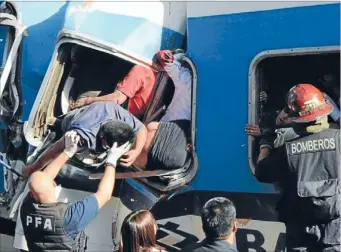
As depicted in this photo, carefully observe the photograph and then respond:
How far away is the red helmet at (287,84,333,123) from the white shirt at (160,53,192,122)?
61 cm

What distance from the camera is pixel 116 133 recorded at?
3.91m

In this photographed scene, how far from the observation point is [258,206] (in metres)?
3.79

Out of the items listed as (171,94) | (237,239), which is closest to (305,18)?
(171,94)

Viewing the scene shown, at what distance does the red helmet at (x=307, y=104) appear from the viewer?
3.60 metres

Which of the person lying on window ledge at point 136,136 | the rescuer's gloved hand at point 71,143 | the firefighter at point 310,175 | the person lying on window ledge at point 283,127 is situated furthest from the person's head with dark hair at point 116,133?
the firefighter at point 310,175

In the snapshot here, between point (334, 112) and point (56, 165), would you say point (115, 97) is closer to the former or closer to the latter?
point (56, 165)

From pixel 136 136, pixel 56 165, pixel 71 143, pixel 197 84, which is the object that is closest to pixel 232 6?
pixel 197 84

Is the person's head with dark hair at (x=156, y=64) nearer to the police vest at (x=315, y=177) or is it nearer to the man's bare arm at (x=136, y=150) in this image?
the man's bare arm at (x=136, y=150)

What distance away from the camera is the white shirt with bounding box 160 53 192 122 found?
4055mm

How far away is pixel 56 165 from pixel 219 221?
1127 millimetres

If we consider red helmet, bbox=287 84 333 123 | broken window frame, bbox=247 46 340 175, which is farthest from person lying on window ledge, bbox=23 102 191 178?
red helmet, bbox=287 84 333 123

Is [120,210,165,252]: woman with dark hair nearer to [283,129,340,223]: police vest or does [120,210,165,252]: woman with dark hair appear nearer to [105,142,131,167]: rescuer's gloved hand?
[105,142,131,167]: rescuer's gloved hand

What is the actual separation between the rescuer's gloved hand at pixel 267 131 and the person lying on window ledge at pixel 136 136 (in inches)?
16.2

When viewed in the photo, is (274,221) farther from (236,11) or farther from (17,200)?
(17,200)
